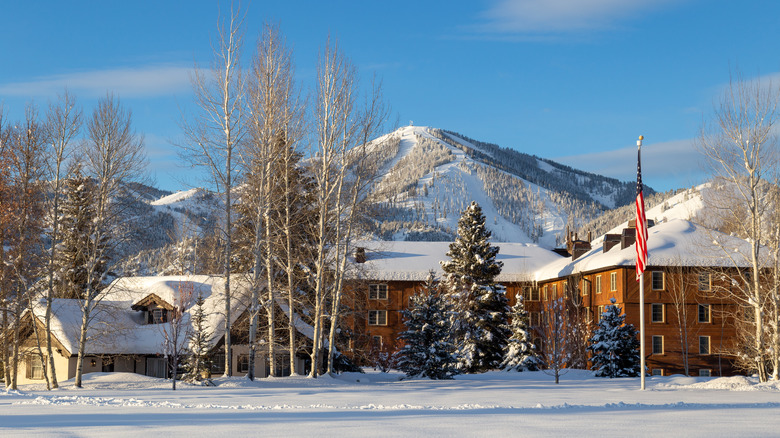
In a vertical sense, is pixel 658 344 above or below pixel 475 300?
below

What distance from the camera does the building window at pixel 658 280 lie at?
172ft

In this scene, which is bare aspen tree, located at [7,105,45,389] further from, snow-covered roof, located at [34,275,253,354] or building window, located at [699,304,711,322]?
building window, located at [699,304,711,322]

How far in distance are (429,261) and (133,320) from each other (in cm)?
2667

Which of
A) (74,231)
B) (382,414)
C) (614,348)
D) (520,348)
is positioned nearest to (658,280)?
(614,348)

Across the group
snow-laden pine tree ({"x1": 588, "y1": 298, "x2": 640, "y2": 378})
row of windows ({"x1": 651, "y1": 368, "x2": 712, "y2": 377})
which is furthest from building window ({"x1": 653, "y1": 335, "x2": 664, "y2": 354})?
snow-laden pine tree ({"x1": 588, "y1": 298, "x2": 640, "y2": 378})

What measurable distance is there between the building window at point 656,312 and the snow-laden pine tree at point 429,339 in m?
19.5

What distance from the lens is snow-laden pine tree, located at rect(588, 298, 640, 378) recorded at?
42.0m

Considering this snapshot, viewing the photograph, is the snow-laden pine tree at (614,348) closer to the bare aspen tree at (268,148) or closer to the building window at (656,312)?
the building window at (656,312)

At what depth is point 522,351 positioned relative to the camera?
45406 millimetres

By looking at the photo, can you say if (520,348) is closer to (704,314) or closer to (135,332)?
(704,314)

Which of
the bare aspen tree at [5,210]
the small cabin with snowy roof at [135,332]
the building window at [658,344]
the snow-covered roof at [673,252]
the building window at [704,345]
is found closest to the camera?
the bare aspen tree at [5,210]

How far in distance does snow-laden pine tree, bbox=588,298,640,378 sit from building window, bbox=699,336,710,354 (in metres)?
11.3

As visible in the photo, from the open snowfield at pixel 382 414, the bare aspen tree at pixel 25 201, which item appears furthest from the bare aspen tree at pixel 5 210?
the open snowfield at pixel 382 414

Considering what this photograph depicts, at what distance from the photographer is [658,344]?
52.1 meters
